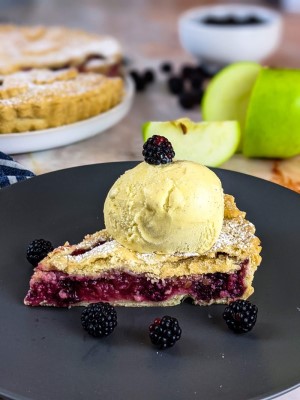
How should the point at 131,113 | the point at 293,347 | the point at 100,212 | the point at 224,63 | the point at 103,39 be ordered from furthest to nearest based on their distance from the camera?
the point at 224,63
the point at 103,39
the point at 131,113
the point at 100,212
the point at 293,347

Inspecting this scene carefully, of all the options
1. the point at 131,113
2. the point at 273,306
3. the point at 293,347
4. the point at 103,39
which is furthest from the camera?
the point at 103,39

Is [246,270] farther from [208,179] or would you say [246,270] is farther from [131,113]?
[131,113]

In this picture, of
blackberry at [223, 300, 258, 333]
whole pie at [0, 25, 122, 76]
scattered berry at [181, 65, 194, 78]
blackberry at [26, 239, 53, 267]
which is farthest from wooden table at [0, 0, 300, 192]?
blackberry at [223, 300, 258, 333]

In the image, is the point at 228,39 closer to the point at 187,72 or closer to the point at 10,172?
the point at 187,72

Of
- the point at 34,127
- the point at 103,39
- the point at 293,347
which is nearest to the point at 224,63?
the point at 103,39

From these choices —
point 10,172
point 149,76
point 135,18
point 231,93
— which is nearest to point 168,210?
point 10,172
